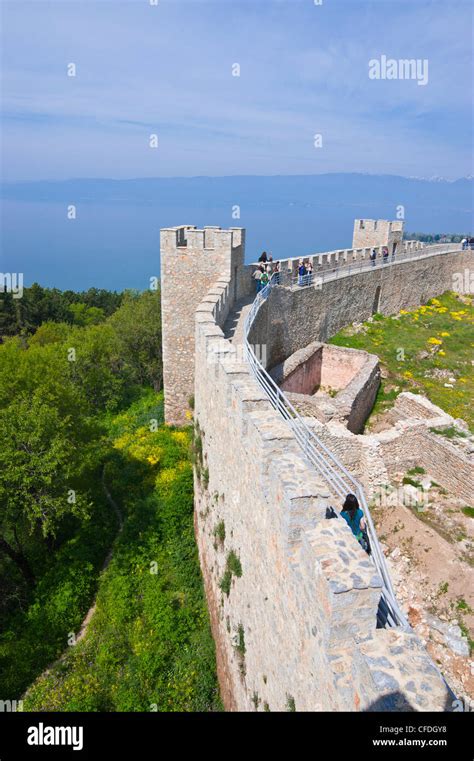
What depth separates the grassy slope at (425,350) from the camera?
17.3 meters

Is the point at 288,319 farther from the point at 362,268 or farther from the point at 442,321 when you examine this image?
the point at 442,321

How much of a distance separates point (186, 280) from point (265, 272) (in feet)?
12.2

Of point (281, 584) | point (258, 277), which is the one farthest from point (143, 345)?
point (281, 584)

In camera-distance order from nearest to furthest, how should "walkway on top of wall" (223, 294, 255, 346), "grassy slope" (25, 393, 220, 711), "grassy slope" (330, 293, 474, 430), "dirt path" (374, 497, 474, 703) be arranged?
"dirt path" (374, 497, 474, 703) → "grassy slope" (25, 393, 220, 711) → "walkway on top of wall" (223, 294, 255, 346) → "grassy slope" (330, 293, 474, 430)

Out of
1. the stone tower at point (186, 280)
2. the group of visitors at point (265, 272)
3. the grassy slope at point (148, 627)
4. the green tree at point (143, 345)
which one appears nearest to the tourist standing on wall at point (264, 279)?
the group of visitors at point (265, 272)

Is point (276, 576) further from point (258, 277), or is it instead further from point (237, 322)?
point (258, 277)

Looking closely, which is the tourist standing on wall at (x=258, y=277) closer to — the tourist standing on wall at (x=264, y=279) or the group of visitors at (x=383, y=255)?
the tourist standing on wall at (x=264, y=279)

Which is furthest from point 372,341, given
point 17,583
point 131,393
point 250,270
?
point 17,583

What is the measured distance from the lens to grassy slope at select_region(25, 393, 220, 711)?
29.9 ft

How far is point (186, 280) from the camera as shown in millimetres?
14820

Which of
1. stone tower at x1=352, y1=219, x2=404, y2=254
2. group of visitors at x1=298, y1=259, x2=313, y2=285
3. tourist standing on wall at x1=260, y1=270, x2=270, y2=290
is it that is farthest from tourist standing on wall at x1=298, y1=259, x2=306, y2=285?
stone tower at x1=352, y1=219, x2=404, y2=254

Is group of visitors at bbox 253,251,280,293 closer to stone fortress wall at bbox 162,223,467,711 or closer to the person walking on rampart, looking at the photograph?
stone fortress wall at bbox 162,223,467,711

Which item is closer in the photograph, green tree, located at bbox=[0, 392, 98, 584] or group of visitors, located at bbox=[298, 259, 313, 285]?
green tree, located at bbox=[0, 392, 98, 584]

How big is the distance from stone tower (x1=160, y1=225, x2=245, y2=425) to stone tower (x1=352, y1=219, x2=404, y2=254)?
15.7 metres
